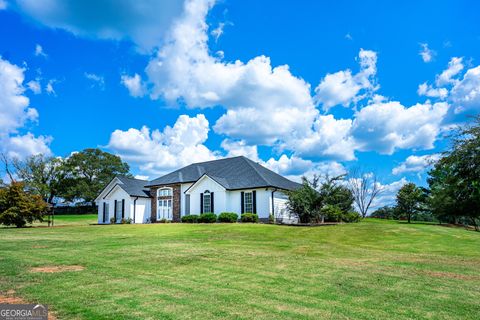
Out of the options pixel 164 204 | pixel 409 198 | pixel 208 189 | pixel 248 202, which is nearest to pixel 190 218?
pixel 208 189

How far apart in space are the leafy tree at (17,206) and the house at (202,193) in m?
8.44

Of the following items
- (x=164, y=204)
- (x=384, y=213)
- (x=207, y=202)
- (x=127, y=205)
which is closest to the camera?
(x=207, y=202)

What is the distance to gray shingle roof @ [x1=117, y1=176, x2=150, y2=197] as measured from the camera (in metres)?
37.2

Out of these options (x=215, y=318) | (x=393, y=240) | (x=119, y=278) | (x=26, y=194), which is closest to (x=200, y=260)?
(x=119, y=278)

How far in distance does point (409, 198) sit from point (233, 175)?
22122mm

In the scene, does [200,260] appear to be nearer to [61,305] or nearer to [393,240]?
[61,305]

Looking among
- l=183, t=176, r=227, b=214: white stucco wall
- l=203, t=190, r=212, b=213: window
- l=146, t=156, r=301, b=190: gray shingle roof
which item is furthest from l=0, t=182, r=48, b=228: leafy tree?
l=203, t=190, r=212, b=213: window

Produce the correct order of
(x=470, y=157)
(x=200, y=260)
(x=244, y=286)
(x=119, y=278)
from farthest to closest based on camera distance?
(x=470, y=157)
(x=200, y=260)
(x=119, y=278)
(x=244, y=286)

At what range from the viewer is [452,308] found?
670 cm

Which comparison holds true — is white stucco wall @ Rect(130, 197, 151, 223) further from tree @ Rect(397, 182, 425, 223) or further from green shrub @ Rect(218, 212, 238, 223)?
tree @ Rect(397, 182, 425, 223)

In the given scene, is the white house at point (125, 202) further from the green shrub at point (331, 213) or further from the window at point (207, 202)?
the green shrub at point (331, 213)

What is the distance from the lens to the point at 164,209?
3653cm

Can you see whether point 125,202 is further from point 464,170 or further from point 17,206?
point 464,170

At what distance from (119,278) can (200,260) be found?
130 inches
